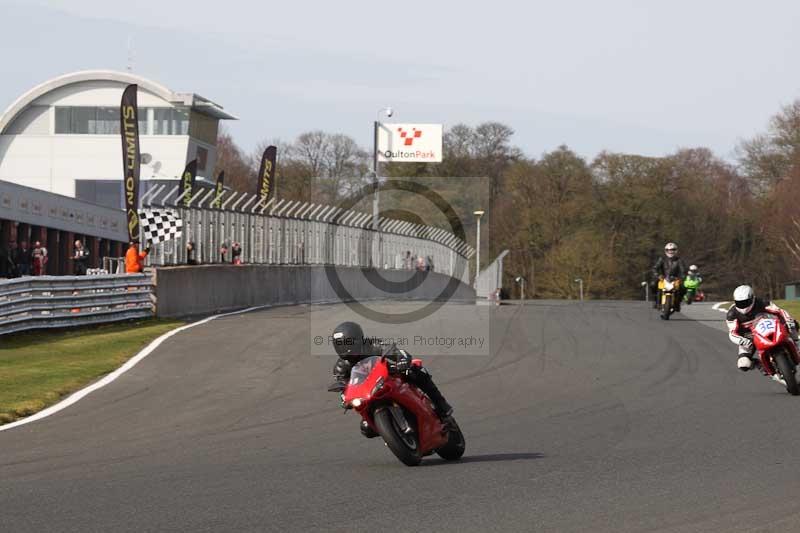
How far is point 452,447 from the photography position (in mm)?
9273

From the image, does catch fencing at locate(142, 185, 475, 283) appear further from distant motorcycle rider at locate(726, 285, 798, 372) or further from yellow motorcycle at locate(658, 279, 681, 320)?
distant motorcycle rider at locate(726, 285, 798, 372)

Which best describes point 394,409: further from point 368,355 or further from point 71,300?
point 71,300

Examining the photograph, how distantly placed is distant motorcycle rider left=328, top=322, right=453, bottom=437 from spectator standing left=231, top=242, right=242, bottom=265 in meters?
22.0

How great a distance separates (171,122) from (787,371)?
60.5 m

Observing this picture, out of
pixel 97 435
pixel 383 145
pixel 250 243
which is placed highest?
pixel 383 145

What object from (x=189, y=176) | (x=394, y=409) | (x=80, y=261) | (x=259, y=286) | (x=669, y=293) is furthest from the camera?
(x=189, y=176)

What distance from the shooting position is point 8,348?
756 inches

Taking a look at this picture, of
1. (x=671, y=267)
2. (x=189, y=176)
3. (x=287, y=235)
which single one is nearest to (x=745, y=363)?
(x=671, y=267)

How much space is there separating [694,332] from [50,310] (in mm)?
11836

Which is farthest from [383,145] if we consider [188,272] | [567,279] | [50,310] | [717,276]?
[50,310]

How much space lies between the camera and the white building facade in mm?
68188

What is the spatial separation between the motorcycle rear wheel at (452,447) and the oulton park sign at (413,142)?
227 feet

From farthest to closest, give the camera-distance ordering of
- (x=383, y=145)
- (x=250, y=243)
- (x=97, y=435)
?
(x=383, y=145)
(x=250, y=243)
(x=97, y=435)

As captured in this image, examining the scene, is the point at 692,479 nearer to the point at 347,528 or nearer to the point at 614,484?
the point at 614,484
